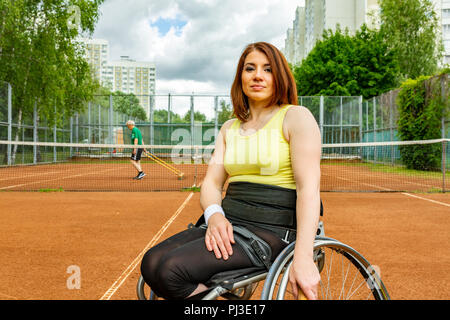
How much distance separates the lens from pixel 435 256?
386 cm

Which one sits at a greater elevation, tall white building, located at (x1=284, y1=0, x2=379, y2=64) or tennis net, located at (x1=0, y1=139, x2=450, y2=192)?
tall white building, located at (x1=284, y1=0, x2=379, y2=64)

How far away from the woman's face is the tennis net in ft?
19.7

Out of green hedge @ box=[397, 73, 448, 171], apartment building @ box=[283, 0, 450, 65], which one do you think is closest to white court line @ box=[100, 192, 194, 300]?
green hedge @ box=[397, 73, 448, 171]

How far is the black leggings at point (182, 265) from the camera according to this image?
4.51 ft

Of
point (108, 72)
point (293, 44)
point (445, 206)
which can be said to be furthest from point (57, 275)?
point (108, 72)

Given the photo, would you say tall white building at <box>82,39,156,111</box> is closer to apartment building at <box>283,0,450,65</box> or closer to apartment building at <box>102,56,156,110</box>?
apartment building at <box>102,56,156,110</box>

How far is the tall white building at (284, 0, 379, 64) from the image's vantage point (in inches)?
1941

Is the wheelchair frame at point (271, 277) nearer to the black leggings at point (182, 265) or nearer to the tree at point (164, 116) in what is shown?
the black leggings at point (182, 265)

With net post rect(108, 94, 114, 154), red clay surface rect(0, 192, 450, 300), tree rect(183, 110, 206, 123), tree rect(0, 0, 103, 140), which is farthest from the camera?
net post rect(108, 94, 114, 154)

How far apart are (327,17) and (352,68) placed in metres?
22.7

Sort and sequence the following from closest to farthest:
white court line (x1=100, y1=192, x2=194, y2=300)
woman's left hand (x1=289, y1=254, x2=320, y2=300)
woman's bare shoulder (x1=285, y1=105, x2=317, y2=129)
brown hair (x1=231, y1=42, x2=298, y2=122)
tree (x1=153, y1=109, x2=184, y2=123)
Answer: woman's left hand (x1=289, y1=254, x2=320, y2=300) → woman's bare shoulder (x1=285, y1=105, x2=317, y2=129) → brown hair (x1=231, y1=42, x2=298, y2=122) → white court line (x1=100, y1=192, x2=194, y2=300) → tree (x1=153, y1=109, x2=184, y2=123)

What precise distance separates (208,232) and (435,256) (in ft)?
10.6

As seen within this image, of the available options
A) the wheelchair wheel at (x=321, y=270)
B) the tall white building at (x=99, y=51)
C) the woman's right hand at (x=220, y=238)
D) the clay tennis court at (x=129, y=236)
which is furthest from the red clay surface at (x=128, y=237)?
the tall white building at (x=99, y=51)

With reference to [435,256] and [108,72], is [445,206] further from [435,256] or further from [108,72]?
[108,72]
